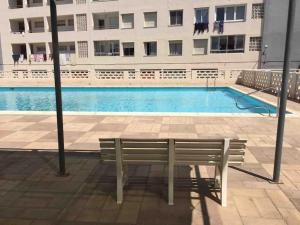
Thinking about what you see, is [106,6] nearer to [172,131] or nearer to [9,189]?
[172,131]

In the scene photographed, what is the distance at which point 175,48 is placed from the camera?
109 ft

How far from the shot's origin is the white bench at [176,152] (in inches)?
151

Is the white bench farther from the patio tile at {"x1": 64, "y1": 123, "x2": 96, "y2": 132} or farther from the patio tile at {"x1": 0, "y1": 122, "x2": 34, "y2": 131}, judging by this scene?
the patio tile at {"x1": 0, "y1": 122, "x2": 34, "y2": 131}

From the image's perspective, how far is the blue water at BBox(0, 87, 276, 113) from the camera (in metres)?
17.5

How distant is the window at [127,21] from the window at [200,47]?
25.7ft

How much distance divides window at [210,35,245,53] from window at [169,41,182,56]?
3617mm

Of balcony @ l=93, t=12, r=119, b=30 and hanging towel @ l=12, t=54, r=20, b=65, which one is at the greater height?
balcony @ l=93, t=12, r=119, b=30

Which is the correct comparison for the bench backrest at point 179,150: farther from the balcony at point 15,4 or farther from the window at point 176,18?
the balcony at point 15,4

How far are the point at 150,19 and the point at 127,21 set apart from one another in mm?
2800

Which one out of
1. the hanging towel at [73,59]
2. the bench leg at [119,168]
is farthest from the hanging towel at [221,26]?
the bench leg at [119,168]

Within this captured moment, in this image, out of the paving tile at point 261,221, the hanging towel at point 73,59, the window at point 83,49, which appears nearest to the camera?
the paving tile at point 261,221

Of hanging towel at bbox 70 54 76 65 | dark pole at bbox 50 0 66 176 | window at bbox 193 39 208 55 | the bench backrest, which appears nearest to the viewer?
the bench backrest

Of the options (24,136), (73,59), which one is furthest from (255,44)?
(24,136)

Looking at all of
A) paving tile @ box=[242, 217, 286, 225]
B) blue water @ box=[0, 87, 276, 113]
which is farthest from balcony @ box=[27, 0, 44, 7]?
paving tile @ box=[242, 217, 286, 225]
